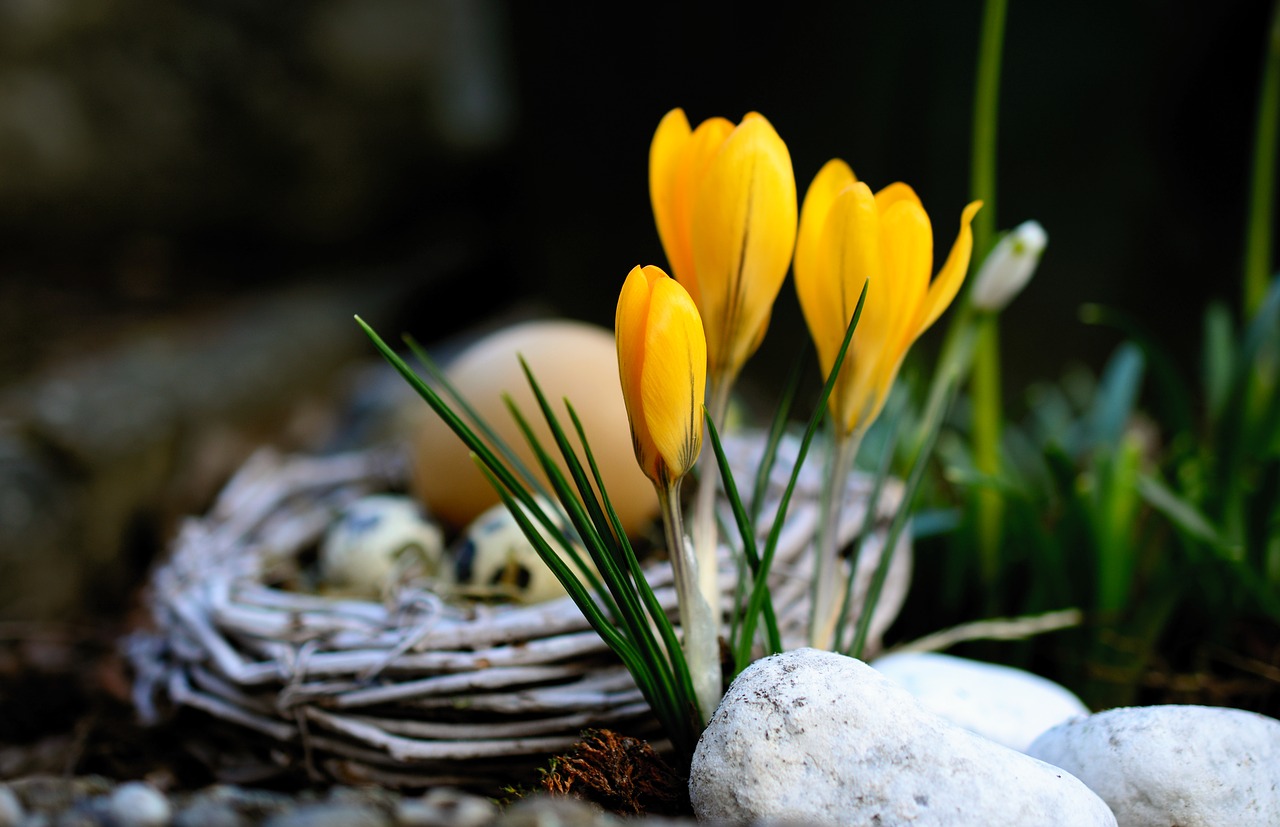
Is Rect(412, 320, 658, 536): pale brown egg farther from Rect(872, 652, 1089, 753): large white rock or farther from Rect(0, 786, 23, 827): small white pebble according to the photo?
Rect(0, 786, 23, 827): small white pebble

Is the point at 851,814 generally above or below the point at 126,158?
below

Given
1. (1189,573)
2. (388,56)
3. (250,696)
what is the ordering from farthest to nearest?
1. (388,56)
2. (1189,573)
3. (250,696)

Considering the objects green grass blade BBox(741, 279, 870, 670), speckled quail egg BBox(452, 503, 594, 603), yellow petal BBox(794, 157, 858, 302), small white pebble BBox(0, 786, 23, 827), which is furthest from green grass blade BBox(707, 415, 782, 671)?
small white pebble BBox(0, 786, 23, 827)

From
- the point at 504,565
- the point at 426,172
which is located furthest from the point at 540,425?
the point at 426,172

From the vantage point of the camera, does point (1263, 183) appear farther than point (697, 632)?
Yes

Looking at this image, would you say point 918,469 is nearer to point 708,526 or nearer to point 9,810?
point 708,526

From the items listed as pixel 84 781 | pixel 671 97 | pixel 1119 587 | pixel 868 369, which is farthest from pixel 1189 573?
pixel 671 97

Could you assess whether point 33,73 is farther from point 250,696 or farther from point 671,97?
point 250,696

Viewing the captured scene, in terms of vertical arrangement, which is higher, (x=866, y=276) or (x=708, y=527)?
(x=866, y=276)
